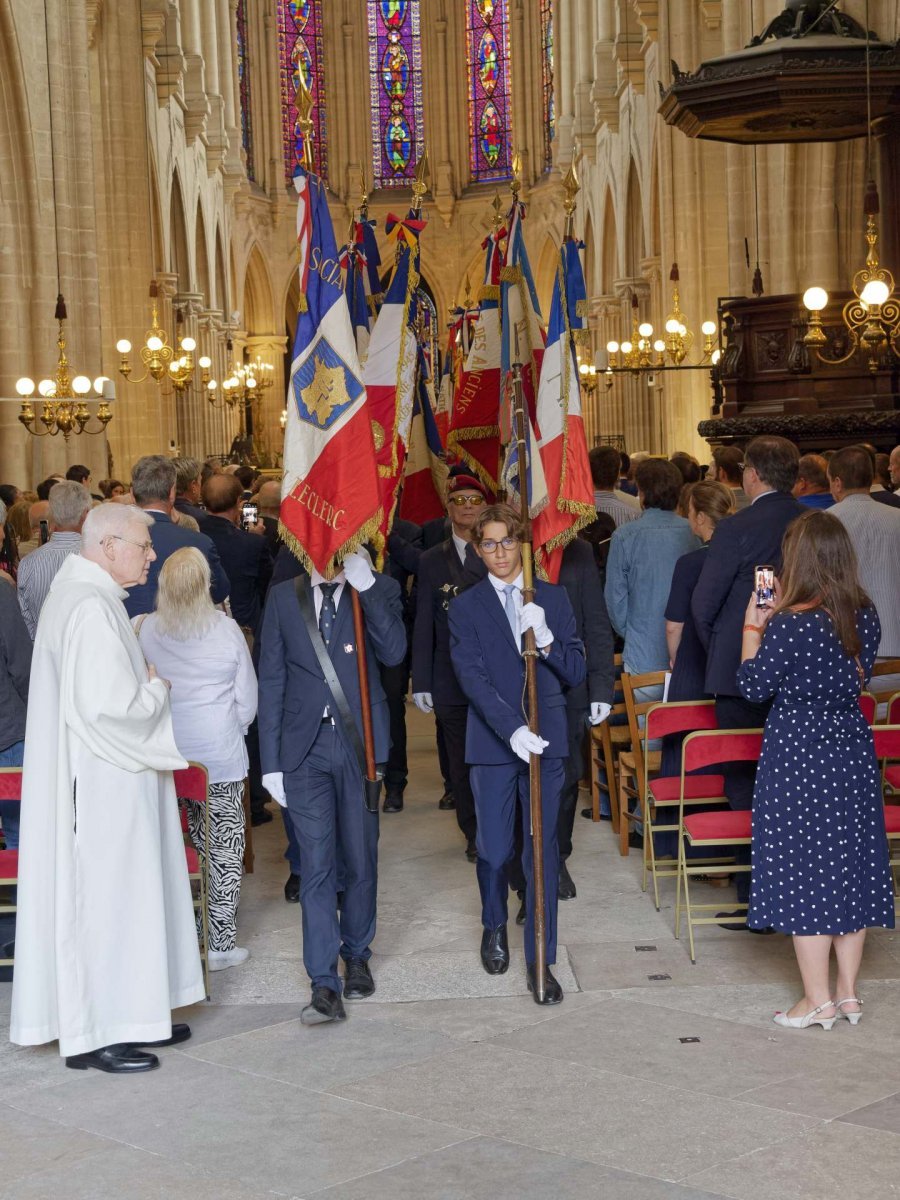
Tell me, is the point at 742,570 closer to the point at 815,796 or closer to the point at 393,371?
the point at 815,796

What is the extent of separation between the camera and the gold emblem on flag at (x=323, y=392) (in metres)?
6.24

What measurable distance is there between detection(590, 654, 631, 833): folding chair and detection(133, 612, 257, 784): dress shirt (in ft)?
7.26

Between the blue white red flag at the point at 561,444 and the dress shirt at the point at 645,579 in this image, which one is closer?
the blue white red flag at the point at 561,444

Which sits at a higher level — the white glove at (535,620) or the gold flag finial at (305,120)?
the gold flag finial at (305,120)

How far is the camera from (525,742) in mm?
5551

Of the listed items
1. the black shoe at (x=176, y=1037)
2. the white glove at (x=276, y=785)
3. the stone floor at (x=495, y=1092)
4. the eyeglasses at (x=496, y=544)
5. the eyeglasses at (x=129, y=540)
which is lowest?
the stone floor at (x=495, y=1092)

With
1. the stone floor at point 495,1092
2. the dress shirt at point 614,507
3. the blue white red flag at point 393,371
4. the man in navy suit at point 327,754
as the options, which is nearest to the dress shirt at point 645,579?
the blue white red flag at point 393,371

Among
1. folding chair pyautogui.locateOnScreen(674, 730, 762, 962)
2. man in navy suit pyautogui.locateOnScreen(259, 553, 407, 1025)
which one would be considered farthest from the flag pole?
folding chair pyautogui.locateOnScreen(674, 730, 762, 962)

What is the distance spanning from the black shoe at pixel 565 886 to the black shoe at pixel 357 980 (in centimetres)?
131

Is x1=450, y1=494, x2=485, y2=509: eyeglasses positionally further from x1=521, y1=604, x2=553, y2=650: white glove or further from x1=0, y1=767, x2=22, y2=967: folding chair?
x1=0, y1=767, x2=22, y2=967: folding chair

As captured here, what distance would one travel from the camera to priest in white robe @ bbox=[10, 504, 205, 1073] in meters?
5.05

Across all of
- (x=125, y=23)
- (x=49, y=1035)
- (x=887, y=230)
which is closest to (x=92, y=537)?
(x=49, y=1035)

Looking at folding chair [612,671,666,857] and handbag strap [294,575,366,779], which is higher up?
handbag strap [294,575,366,779]

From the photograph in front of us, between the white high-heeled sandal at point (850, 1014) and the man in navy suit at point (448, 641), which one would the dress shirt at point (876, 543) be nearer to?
the man in navy suit at point (448, 641)
